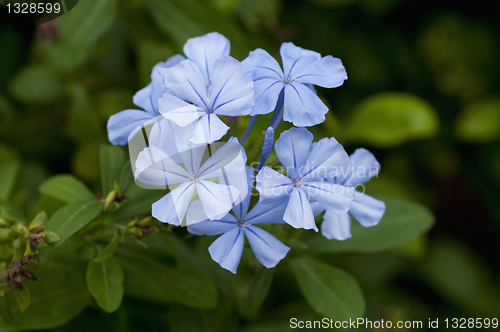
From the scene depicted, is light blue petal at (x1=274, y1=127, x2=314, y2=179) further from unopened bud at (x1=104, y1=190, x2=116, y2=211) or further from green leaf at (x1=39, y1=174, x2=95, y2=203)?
green leaf at (x1=39, y1=174, x2=95, y2=203)

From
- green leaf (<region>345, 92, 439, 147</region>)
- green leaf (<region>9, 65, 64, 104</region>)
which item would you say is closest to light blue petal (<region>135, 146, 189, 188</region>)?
green leaf (<region>9, 65, 64, 104</region>)

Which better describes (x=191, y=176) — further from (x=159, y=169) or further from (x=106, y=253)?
(x=106, y=253)

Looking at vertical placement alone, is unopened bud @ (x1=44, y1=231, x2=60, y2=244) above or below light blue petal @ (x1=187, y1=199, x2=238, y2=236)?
below

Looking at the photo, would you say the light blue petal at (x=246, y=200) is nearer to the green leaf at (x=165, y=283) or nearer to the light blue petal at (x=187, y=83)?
the light blue petal at (x=187, y=83)

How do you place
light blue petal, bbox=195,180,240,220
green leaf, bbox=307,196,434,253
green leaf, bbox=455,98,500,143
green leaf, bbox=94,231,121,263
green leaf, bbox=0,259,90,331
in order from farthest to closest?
green leaf, bbox=455,98,500,143, green leaf, bbox=307,196,434,253, green leaf, bbox=0,259,90,331, green leaf, bbox=94,231,121,263, light blue petal, bbox=195,180,240,220

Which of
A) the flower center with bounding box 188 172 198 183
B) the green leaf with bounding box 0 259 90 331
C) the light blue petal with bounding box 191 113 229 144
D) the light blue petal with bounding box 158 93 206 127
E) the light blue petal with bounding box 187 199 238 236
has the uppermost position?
the light blue petal with bounding box 158 93 206 127

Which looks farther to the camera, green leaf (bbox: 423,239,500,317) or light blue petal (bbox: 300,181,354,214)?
green leaf (bbox: 423,239,500,317)

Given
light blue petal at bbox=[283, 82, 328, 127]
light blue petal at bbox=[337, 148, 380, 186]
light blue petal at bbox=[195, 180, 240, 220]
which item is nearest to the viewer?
light blue petal at bbox=[195, 180, 240, 220]
